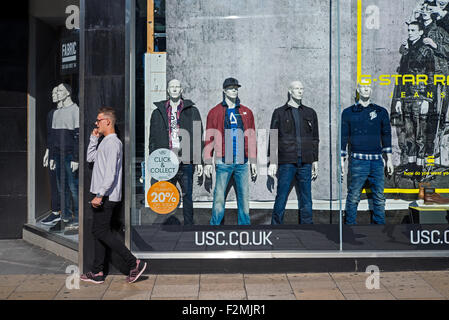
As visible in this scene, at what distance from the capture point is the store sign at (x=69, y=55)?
7846 mm

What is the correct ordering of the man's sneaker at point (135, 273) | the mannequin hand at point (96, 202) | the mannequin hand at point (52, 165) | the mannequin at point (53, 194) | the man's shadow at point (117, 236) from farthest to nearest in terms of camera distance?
the mannequin hand at point (52, 165) → the mannequin at point (53, 194) → the man's shadow at point (117, 236) → the man's sneaker at point (135, 273) → the mannequin hand at point (96, 202)

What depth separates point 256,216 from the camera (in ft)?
24.5

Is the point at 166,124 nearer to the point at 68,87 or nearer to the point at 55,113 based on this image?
the point at 68,87

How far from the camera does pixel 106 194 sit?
263 inches

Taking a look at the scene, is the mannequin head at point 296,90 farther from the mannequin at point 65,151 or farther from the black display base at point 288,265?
the mannequin at point 65,151

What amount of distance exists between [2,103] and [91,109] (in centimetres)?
266

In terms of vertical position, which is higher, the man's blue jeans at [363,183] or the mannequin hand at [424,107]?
the mannequin hand at [424,107]

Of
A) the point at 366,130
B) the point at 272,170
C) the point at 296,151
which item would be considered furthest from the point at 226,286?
the point at 366,130

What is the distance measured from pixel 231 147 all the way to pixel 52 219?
292 cm

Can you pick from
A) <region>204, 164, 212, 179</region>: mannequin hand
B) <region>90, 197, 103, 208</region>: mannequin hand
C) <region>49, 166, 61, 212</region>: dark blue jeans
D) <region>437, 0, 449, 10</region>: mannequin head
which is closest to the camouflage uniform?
<region>437, 0, 449, 10</region>: mannequin head

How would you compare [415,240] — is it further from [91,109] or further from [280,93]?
[91,109]

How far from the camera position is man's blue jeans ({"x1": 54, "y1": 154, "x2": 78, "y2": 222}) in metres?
8.02

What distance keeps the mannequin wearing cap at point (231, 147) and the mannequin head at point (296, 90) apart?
22.0 inches

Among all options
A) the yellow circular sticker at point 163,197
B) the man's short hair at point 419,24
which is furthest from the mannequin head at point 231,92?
the man's short hair at point 419,24
